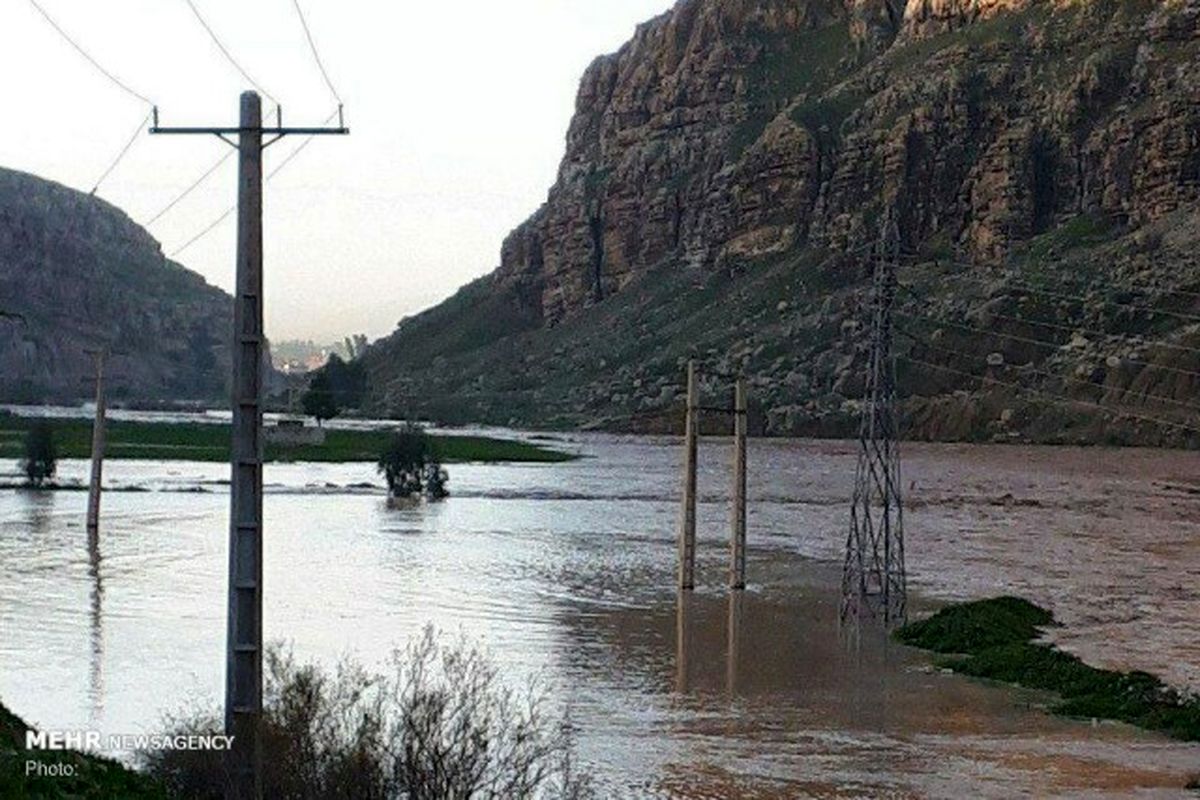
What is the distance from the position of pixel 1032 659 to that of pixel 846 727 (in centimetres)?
610

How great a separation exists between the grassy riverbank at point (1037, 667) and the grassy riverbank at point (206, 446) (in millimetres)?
61280

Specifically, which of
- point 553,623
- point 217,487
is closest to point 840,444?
point 217,487

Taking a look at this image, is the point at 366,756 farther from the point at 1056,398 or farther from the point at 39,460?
the point at 1056,398

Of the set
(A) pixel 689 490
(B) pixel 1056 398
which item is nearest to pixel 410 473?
(A) pixel 689 490

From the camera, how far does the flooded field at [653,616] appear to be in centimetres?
2267

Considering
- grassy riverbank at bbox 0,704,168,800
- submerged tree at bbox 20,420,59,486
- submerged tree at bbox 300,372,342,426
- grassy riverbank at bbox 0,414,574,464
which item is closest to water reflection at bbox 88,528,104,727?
grassy riverbank at bbox 0,704,168,800

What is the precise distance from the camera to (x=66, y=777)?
1400 centimetres

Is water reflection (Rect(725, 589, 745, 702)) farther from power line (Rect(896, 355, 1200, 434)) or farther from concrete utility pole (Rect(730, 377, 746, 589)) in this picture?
power line (Rect(896, 355, 1200, 434))

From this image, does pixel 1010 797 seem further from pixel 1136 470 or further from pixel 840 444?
pixel 840 444

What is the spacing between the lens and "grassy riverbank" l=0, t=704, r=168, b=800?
13156mm

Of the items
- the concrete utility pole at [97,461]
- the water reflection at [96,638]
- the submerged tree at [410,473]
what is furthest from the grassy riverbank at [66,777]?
the submerged tree at [410,473]

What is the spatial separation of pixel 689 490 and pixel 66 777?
24.8m

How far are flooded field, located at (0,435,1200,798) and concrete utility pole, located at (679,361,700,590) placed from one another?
0.55m

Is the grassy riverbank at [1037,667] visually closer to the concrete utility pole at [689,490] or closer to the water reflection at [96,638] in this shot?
the concrete utility pole at [689,490]
